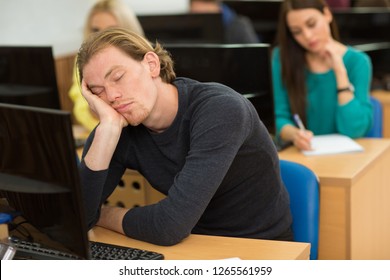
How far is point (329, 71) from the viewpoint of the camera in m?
3.02

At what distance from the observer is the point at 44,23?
3.91 m

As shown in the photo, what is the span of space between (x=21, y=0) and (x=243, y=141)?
2.26 m

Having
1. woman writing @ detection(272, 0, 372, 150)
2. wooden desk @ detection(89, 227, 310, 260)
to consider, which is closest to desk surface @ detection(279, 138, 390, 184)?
woman writing @ detection(272, 0, 372, 150)

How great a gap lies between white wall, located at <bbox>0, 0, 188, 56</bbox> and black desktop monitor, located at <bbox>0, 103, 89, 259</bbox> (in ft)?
7.25

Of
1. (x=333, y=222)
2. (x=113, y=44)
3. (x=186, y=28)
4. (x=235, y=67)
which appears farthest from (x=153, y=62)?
(x=186, y=28)

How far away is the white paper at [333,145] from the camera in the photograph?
2.68 meters

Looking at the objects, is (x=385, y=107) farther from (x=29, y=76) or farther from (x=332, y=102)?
(x=29, y=76)

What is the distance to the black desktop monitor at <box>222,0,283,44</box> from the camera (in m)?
4.04

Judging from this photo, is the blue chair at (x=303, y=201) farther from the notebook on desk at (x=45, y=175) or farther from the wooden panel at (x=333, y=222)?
the notebook on desk at (x=45, y=175)

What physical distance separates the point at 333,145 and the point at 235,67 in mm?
500

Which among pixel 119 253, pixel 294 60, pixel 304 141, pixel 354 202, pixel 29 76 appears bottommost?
pixel 354 202

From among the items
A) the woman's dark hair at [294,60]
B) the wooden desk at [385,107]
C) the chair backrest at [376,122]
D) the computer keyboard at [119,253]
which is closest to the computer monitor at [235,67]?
the woman's dark hair at [294,60]

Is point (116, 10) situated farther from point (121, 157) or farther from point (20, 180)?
point (20, 180)

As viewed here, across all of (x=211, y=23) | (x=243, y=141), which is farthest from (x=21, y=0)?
(x=243, y=141)
